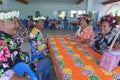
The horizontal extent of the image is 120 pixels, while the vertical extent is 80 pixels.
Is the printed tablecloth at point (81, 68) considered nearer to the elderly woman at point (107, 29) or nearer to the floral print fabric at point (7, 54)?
the elderly woman at point (107, 29)

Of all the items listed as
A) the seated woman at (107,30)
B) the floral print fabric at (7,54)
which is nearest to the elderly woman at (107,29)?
the seated woman at (107,30)

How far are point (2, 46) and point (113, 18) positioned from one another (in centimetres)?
140

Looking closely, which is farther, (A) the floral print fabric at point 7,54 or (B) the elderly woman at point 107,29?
(B) the elderly woman at point 107,29

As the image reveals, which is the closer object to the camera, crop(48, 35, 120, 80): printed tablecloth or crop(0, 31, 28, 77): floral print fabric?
crop(0, 31, 28, 77): floral print fabric

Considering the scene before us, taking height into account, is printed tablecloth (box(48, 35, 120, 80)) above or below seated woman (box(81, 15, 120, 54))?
below

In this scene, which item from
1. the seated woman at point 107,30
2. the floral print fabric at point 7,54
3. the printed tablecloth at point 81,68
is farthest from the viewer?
the seated woman at point 107,30

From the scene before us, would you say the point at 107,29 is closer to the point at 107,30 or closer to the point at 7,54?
the point at 107,30

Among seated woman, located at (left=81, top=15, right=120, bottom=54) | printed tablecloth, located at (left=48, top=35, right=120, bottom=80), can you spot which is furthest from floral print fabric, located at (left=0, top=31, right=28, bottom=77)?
seated woman, located at (left=81, top=15, right=120, bottom=54)

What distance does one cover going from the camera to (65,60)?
175cm

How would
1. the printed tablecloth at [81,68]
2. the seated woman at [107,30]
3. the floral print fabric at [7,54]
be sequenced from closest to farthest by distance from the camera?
1. the floral print fabric at [7,54]
2. the printed tablecloth at [81,68]
3. the seated woman at [107,30]

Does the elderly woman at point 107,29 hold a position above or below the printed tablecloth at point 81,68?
above

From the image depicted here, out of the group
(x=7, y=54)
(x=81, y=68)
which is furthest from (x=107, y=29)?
(x=7, y=54)

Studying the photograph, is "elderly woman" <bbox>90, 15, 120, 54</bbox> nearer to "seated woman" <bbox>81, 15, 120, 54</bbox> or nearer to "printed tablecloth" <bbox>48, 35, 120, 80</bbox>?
"seated woman" <bbox>81, 15, 120, 54</bbox>

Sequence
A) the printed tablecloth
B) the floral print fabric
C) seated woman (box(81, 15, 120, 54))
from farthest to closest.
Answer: seated woman (box(81, 15, 120, 54)) → the printed tablecloth → the floral print fabric
